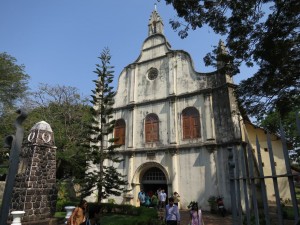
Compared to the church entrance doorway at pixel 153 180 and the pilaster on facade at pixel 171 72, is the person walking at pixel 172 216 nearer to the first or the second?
the church entrance doorway at pixel 153 180

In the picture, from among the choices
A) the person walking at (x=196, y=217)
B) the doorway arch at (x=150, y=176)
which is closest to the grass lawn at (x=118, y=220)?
the person walking at (x=196, y=217)

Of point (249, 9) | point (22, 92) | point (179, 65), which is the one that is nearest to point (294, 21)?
point (249, 9)

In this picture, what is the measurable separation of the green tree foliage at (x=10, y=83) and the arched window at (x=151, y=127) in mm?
13786

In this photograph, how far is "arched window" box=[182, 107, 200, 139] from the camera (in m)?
15.0

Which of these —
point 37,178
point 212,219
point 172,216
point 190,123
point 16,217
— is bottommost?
point 212,219

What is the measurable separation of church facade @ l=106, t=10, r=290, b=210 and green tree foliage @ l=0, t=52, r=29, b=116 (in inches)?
435

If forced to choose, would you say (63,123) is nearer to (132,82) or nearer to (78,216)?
(132,82)

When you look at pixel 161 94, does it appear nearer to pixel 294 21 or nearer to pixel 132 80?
pixel 132 80

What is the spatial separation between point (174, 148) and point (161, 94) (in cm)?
424

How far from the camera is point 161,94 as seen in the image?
17094mm

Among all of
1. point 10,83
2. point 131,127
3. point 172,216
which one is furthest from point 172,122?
point 10,83

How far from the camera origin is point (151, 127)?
16781mm

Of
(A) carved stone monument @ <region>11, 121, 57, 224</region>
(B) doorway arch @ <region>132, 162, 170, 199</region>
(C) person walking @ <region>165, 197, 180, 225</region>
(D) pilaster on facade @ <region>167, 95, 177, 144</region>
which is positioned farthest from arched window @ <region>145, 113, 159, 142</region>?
(C) person walking @ <region>165, 197, 180, 225</region>

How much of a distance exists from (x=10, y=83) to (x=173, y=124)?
17.1 m
